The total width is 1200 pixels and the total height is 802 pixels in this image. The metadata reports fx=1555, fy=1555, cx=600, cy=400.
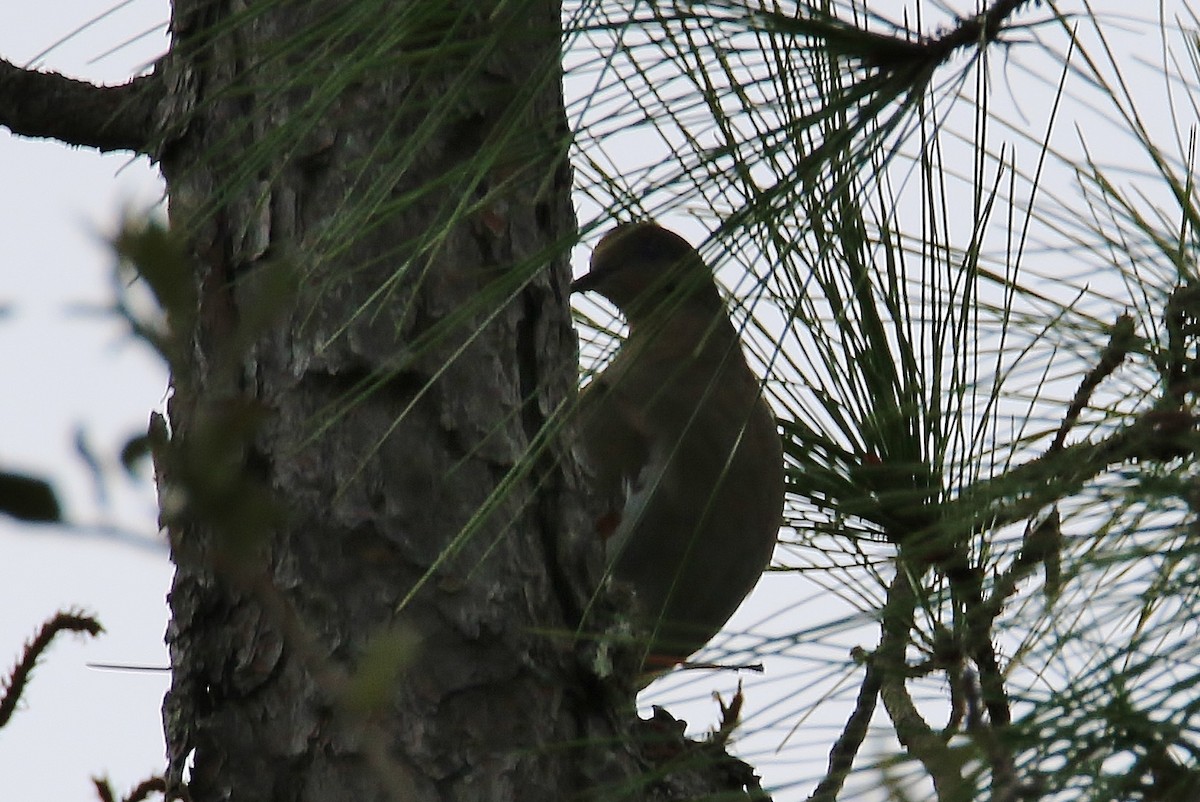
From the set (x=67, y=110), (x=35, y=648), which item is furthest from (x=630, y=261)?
(x=35, y=648)

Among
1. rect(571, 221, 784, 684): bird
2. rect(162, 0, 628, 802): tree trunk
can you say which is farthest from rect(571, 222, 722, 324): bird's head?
rect(162, 0, 628, 802): tree trunk

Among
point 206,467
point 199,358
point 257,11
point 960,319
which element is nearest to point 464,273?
point 199,358

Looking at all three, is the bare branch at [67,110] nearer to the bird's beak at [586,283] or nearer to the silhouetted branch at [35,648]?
the silhouetted branch at [35,648]

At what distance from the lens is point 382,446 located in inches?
80.5

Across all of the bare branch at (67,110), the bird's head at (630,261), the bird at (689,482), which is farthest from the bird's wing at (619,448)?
the bare branch at (67,110)

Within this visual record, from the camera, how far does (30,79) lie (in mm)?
2303

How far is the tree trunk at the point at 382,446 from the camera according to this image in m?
1.93

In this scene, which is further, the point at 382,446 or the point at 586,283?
the point at 586,283

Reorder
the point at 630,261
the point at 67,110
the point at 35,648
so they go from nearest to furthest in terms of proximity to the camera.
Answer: the point at 35,648, the point at 67,110, the point at 630,261

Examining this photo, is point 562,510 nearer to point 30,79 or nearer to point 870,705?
point 870,705

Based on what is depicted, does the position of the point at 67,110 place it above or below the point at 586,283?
below

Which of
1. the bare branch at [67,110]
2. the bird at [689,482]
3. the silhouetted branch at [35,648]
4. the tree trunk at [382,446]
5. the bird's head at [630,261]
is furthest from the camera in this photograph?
the bird's head at [630,261]

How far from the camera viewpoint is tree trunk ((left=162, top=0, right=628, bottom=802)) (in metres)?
1.93

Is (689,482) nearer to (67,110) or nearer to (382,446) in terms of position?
(382,446)
